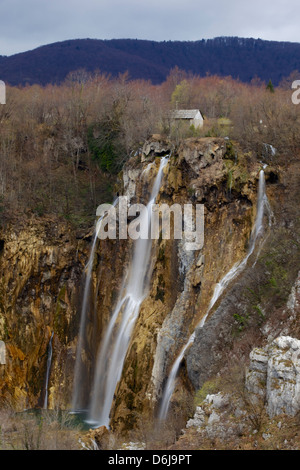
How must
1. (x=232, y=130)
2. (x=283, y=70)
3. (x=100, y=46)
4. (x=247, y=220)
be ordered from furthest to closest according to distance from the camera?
(x=100, y=46), (x=283, y=70), (x=232, y=130), (x=247, y=220)

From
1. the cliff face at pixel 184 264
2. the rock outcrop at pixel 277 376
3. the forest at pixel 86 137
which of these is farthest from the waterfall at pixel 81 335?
the rock outcrop at pixel 277 376

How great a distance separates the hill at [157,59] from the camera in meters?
125

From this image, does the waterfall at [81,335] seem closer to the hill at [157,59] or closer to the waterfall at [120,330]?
the waterfall at [120,330]

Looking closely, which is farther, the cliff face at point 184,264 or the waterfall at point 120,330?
the waterfall at point 120,330

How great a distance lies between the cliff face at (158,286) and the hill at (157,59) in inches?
3633

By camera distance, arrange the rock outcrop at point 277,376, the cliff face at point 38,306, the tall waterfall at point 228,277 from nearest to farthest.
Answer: the rock outcrop at point 277,376
the tall waterfall at point 228,277
the cliff face at point 38,306

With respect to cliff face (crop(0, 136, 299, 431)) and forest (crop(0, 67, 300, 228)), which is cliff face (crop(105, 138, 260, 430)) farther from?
forest (crop(0, 67, 300, 228))

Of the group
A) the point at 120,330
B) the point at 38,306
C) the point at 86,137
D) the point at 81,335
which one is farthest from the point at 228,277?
the point at 86,137

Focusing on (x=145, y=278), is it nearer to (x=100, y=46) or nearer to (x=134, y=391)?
(x=134, y=391)

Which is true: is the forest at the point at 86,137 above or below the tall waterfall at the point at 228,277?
above
